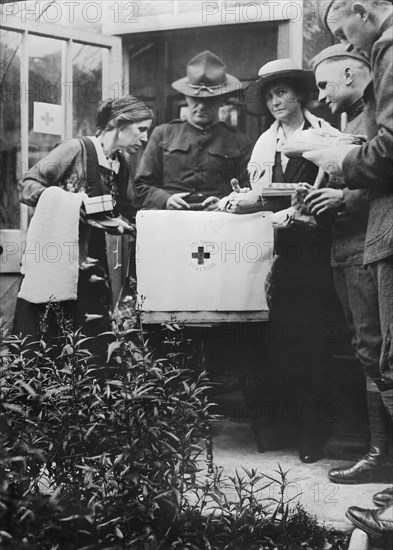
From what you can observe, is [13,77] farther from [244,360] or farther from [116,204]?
[244,360]

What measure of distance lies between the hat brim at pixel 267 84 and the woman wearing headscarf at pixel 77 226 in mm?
689

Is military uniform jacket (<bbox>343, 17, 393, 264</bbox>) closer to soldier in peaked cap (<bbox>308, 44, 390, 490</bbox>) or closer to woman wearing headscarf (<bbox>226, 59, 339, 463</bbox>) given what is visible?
soldier in peaked cap (<bbox>308, 44, 390, 490</bbox>)

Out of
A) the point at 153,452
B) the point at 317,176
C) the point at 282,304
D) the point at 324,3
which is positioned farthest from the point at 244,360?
the point at 324,3

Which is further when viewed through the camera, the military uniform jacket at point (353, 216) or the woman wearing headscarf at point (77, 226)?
the woman wearing headscarf at point (77, 226)

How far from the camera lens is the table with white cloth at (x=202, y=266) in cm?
441

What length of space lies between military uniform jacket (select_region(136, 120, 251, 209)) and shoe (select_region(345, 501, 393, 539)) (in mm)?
1835

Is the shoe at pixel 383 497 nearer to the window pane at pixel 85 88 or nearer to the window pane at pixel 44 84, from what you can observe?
the window pane at pixel 85 88

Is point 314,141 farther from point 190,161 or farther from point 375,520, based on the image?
point 375,520

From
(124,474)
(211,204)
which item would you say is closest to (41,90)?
(211,204)

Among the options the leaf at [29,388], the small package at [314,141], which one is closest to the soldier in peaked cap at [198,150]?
the small package at [314,141]

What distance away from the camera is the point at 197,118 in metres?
4.55

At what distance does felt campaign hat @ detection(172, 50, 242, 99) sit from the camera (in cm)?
444

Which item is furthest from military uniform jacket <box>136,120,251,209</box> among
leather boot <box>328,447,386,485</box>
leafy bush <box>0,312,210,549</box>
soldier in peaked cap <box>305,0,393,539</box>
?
leather boot <box>328,447,386,485</box>

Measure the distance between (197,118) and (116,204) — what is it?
0.68m
